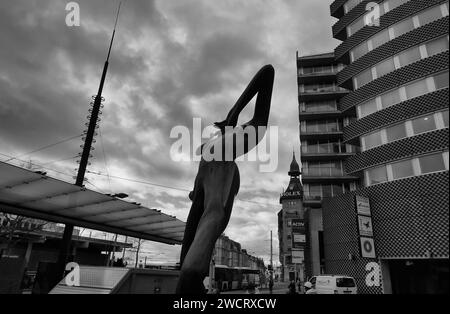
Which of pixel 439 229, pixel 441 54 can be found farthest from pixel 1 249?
pixel 441 54

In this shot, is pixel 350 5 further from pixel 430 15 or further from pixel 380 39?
pixel 430 15

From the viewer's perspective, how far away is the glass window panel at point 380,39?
73.5 ft

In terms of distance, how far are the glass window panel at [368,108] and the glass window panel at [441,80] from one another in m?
4.18

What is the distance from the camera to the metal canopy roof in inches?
536

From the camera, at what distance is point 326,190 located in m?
34.2

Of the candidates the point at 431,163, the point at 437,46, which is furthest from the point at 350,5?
the point at 431,163

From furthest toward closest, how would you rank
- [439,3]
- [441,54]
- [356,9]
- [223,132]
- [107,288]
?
1. [356,9]
2. [439,3]
3. [441,54]
4. [223,132]
5. [107,288]

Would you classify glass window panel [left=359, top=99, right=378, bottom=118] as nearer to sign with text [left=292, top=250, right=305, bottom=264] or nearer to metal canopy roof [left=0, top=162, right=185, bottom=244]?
sign with text [left=292, top=250, right=305, bottom=264]

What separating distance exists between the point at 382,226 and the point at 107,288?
18104mm

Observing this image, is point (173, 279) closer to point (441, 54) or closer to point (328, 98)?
point (441, 54)

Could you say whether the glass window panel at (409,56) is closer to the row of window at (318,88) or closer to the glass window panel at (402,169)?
the glass window panel at (402,169)

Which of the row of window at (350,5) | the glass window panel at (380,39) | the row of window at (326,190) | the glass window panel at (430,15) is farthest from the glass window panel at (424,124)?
the row of window at (326,190)
